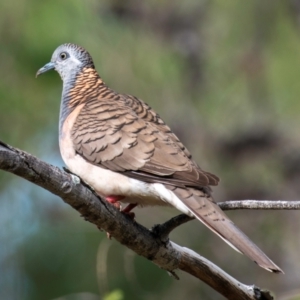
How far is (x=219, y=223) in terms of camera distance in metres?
2.98

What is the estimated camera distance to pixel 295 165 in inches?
279

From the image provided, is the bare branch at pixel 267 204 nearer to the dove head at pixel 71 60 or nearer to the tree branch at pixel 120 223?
the tree branch at pixel 120 223

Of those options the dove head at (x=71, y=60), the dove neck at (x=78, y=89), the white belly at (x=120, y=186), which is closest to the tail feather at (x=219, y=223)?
the white belly at (x=120, y=186)

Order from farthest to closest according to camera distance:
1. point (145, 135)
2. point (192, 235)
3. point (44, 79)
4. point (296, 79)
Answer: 1. point (296, 79)
2. point (192, 235)
3. point (44, 79)
4. point (145, 135)

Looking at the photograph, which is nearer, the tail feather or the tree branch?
the tree branch

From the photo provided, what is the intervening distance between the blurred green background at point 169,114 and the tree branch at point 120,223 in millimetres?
2310

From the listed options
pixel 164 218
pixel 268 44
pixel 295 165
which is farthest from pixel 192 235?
pixel 268 44

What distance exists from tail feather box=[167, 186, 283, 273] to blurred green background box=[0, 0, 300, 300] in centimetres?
255

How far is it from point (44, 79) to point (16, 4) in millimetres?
1159

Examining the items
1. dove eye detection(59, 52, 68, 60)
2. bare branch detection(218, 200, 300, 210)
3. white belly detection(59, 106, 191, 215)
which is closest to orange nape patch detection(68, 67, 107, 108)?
dove eye detection(59, 52, 68, 60)

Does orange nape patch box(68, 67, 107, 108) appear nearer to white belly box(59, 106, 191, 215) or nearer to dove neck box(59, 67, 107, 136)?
dove neck box(59, 67, 107, 136)

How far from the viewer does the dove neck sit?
4.19 meters

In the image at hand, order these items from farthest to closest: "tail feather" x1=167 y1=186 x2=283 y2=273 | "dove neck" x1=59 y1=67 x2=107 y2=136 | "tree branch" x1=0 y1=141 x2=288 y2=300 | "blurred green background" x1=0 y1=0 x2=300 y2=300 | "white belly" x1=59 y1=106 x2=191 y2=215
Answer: "blurred green background" x1=0 y1=0 x2=300 y2=300 < "dove neck" x1=59 y1=67 x2=107 y2=136 < "white belly" x1=59 y1=106 x2=191 y2=215 < "tail feather" x1=167 y1=186 x2=283 y2=273 < "tree branch" x1=0 y1=141 x2=288 y2=300

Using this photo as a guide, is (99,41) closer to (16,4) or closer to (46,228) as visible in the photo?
(16,4)
